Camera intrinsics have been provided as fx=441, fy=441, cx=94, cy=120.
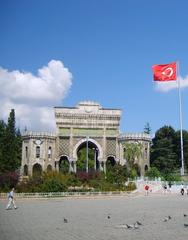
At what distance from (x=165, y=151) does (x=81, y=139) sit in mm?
18058

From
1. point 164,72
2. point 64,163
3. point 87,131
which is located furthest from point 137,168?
point 164,72

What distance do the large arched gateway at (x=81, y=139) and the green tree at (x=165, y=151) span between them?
25.3 ft

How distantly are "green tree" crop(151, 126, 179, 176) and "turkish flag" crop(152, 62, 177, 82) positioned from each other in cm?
3531

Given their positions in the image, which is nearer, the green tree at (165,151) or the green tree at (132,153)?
the green tree at (132,153)

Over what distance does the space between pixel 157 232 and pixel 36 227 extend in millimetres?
4304

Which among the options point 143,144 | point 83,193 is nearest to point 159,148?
point 143,144

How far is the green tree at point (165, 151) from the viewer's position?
84.4 metres

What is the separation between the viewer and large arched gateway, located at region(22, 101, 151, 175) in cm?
7588

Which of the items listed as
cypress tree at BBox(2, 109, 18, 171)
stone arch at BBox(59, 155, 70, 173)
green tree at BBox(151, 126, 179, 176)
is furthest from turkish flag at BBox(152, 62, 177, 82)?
green tree at BBox(151, 126, 179, 176)

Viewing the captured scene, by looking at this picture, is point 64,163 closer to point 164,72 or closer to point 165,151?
point 165,151

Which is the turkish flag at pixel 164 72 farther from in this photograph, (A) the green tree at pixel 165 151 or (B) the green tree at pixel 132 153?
(A) the green tree at pixel 165 151

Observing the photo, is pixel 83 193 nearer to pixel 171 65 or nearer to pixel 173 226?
pixel 171 65

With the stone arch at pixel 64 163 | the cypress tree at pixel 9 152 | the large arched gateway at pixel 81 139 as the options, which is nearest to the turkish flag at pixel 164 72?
the large arched gateway at pixel 81 139

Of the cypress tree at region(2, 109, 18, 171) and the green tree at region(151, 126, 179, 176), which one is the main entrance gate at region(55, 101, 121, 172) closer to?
the cypress tree at region(2, 109, 18, 171)
